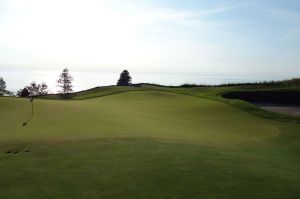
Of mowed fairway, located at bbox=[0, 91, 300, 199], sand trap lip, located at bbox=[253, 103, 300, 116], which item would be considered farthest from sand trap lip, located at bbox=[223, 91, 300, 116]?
mowed fairway, located at bbox=[0, 91, 300, 199]

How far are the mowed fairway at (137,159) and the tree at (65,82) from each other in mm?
84690

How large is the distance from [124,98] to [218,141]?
70.9 feet

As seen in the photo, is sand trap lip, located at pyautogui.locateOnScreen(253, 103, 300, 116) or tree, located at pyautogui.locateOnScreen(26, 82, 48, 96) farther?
tree, located at pyautogui.locateOnScreen(26, 82, 48, 96)

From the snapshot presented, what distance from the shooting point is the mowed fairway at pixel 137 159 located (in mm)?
8430

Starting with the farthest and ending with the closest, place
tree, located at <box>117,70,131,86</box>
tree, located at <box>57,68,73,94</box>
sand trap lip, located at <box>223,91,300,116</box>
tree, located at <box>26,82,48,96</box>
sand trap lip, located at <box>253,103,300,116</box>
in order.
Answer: tree, located at <box>26,82,48,96</box>, tree, located at <box>57,68,73,94</box>, tree, located at <box>117,70,131,86</box>, sand trap lip, located at <box>223,91,300,116</box>, sand trap lip, located at <box>253,103,300,116</box>

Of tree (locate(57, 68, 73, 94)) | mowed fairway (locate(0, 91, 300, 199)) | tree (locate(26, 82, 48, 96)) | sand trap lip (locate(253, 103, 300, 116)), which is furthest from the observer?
tree (locate(26, 82, 48, 96))

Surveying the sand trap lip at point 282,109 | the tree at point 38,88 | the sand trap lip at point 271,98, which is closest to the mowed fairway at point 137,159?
the sand trap lip at point 282,109

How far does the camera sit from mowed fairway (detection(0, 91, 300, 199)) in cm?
843

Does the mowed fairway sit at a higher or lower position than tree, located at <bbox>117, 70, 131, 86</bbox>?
lower

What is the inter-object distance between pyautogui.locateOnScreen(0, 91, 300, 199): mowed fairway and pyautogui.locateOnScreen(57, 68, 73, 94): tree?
8469 cm

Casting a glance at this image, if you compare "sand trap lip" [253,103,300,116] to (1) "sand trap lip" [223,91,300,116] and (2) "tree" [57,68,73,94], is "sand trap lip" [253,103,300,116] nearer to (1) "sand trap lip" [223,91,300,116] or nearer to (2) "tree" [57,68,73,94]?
(1) "sand trap lip" [223,91,300,116]

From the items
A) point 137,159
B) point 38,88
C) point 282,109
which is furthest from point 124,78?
point 137,159

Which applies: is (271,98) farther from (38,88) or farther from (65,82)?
(38,88)

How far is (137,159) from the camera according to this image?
1104 cm
